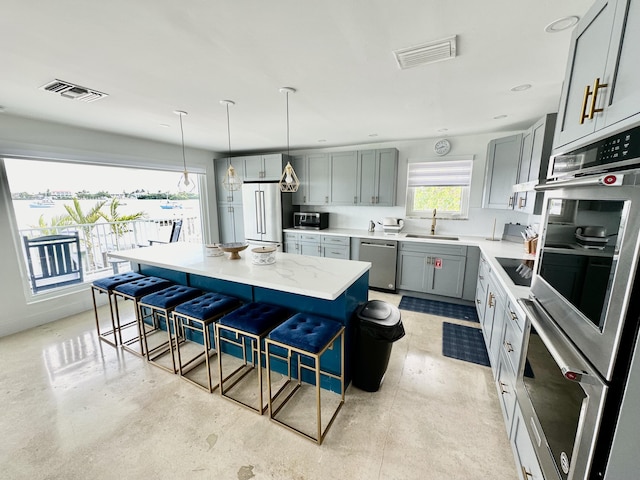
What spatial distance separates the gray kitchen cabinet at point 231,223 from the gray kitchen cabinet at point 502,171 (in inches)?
168

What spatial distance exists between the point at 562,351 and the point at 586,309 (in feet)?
0.56

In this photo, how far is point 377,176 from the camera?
4242 mm

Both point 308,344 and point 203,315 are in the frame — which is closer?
point 308,344

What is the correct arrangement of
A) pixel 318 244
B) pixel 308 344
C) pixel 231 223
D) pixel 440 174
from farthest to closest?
pixel 231 223 < pixel 318 244 < pixel 440 174 < pixel 308 344

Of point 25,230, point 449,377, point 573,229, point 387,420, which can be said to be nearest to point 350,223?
point 449,377

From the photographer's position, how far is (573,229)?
1.05 m

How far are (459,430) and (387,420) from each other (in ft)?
1.55

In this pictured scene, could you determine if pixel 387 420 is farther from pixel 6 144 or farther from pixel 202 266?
pixel 6 144

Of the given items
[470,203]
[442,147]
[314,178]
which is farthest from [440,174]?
[314,178]

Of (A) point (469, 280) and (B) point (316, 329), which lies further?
(A) point (469, 280)

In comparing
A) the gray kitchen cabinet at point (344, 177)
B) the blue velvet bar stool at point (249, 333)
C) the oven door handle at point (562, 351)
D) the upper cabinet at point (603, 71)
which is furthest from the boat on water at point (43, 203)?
the upper cabinet at point (603, 71)

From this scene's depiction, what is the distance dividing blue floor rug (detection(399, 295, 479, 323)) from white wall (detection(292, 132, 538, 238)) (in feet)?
3.84

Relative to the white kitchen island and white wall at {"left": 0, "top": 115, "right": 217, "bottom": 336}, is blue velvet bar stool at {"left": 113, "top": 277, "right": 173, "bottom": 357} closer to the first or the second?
the white kitchen island

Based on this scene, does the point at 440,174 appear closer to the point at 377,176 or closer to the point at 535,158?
the point at 377,176
